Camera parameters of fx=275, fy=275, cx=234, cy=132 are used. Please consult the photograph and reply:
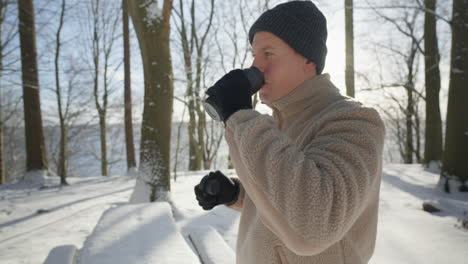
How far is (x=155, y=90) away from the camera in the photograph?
4.75 meters

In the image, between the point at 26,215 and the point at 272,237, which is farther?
the point at 26,215

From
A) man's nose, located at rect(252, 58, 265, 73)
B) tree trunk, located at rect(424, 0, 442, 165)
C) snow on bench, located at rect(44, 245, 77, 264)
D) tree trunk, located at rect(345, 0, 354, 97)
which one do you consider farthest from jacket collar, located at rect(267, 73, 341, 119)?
tree trunk, located at rect(424, 0, 442, 165)

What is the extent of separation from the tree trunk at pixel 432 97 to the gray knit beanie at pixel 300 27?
9.20m

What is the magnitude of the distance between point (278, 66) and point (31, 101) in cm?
→ 977

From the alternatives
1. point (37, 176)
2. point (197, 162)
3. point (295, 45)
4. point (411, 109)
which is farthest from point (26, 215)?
point (411, 109)

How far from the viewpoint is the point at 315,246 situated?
673 millimetres

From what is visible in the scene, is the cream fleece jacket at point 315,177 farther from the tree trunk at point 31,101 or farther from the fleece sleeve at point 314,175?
the tree trunk at point 31,101

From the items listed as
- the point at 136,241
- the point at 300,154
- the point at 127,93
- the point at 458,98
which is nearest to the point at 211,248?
the point at 136,241

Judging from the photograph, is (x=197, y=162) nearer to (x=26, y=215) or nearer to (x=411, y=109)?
(x=26, y=215)

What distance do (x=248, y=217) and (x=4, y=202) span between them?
7.06m

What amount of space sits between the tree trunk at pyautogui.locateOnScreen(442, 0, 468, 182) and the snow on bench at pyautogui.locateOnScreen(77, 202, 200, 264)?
5677 mm

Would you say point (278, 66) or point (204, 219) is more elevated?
point (278, 66)

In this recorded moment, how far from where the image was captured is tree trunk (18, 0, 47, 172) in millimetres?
8195

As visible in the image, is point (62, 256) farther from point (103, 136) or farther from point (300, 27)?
point (103, 136)
